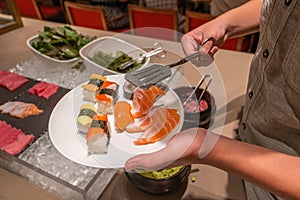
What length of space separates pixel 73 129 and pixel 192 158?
1.09ft

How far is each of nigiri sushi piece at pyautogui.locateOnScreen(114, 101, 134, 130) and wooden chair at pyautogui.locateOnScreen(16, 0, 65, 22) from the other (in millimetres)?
2181

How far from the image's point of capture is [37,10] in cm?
251

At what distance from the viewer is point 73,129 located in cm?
72

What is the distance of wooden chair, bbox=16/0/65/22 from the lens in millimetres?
2521

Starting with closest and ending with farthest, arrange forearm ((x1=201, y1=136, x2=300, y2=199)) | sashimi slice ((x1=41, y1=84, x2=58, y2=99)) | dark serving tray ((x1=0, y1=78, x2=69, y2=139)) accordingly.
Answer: forearm ((x1=201, y1=136, x2=300, y2=199)) → dark serving tray ((x1=0, y1=78, x2=69, y2=139)) → sashimi slice ((x1=41, y1=84, x2=58, y2=99))

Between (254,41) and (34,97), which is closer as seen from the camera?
(34,97)

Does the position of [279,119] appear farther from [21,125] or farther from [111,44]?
[21,125]

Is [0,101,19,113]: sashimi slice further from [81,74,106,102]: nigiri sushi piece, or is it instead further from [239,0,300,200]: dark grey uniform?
[239,0,300,200]: dark grey uniform

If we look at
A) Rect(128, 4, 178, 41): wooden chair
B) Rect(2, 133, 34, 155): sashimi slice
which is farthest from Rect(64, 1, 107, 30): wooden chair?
Rect(2, 133, 34, 155): sashimi slice

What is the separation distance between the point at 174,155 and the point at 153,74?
0.83ft

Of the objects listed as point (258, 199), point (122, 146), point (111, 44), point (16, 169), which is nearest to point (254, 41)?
point (111, 44)

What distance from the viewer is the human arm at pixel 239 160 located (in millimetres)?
500

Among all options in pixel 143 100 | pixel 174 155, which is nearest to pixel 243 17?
pixel 143 100

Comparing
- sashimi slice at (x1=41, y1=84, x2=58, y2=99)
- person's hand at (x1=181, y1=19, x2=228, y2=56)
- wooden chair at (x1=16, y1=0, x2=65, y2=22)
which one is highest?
person's hand at (x1=181, y1=19, x2=228, y2=56)
